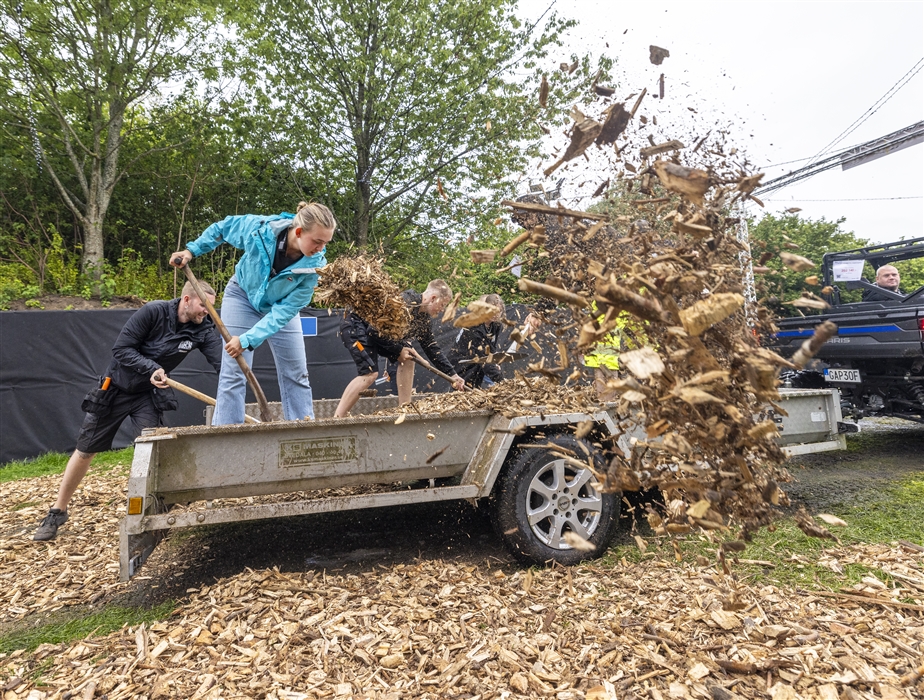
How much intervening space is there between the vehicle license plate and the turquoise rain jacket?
601 cm

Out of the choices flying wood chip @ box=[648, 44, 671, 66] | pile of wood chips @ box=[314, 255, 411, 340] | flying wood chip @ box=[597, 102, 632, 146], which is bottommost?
pile of wood chips @ box=[314, 255, 411, 340]

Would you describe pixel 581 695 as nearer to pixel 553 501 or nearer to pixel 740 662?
pixel 740 662

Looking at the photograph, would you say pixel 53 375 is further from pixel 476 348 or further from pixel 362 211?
pixel 362 211

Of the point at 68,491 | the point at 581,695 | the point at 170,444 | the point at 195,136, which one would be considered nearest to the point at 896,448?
the point at 581,695

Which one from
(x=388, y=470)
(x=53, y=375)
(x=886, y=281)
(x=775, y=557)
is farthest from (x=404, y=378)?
(x=886, y=281)

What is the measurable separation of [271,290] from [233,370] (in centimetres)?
65

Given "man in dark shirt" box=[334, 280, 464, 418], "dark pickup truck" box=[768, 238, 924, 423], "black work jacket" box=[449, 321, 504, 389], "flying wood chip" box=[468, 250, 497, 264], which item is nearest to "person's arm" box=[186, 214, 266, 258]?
"man in dark shirt" box=[334, 280, 464, 418]

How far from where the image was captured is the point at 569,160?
3100 mm

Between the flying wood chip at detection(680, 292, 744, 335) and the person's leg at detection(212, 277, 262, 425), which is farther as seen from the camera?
the person's leg at detection(212, 277, 262, 425)

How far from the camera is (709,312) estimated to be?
2.14 metres

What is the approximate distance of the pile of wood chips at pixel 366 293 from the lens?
444cm

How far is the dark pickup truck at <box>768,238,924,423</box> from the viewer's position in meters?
5.98

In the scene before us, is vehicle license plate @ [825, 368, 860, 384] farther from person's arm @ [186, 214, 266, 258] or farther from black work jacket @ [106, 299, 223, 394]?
black work jacket @ [106, 299, 223, 394]

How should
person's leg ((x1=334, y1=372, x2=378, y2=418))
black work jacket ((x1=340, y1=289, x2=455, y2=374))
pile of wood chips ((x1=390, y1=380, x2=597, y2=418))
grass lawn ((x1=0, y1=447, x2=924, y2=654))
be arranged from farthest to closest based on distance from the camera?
black work jacket ((x1=340, y1=289, x2=455, y2=374))
person's leg ((x1=334, y1=372, x2=378, y2=418))
pile of wood chips ((x1=390, y1=380, x2=597, y2=418))
grass lawn ((x1=0, y1=447, x2=924, y2=654))
